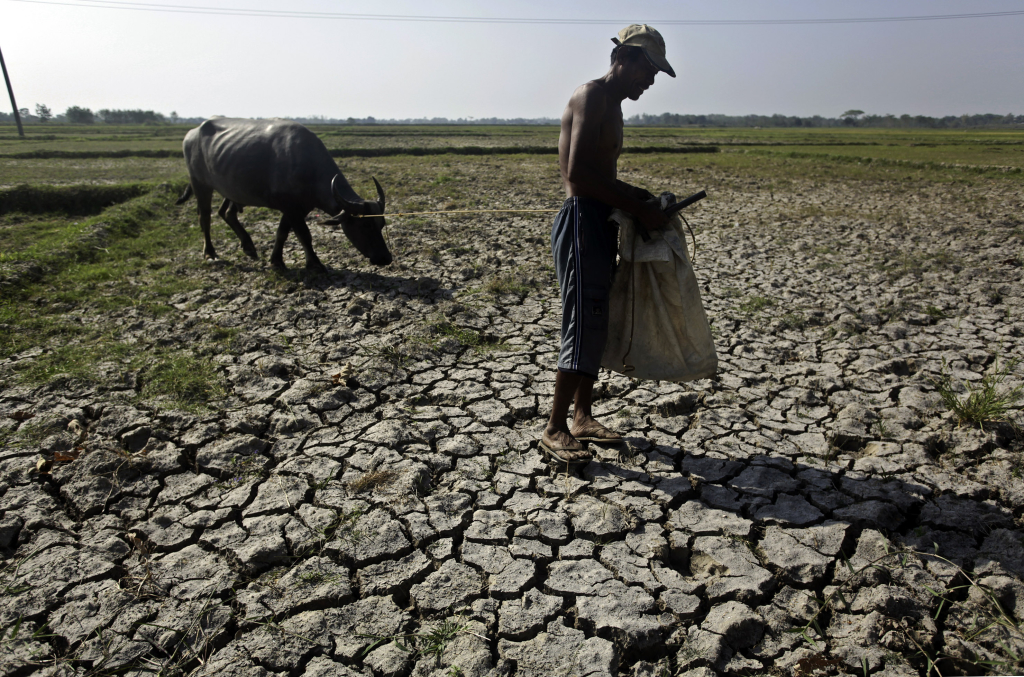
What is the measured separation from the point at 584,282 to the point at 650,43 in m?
1.03

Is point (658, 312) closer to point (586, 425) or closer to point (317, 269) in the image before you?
point (586, 425)

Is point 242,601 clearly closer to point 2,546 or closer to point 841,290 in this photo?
point 2,546

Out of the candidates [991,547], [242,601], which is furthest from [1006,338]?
[242,601]

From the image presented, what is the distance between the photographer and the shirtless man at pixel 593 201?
2475mm

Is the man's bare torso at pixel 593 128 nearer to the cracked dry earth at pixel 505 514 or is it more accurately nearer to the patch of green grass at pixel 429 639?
the cracked dry earth at pixel 505 514

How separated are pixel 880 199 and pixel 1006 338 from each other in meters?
7.93

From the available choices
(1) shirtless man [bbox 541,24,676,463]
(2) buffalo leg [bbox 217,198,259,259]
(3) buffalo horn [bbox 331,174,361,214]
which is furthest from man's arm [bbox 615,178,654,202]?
(2) buffalo leg [bbox 217,198,259,259]

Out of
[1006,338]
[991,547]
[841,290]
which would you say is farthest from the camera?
[841,290]

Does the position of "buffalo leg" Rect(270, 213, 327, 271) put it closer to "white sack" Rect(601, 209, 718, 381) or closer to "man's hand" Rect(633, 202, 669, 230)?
"white sack" Rect(601, 209, 718, 381)

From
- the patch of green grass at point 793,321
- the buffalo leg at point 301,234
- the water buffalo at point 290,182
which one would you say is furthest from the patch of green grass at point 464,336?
the patch of green grass at point 793,321

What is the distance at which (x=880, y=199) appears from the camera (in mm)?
10977

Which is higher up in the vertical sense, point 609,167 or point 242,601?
point 609,167

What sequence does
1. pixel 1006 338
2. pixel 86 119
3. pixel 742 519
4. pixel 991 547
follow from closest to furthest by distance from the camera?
pixel 991 547 < pixel 742 519 < pixel 1006 338 < pixel 86 119

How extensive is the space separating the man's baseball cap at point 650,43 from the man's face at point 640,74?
0.11ft
